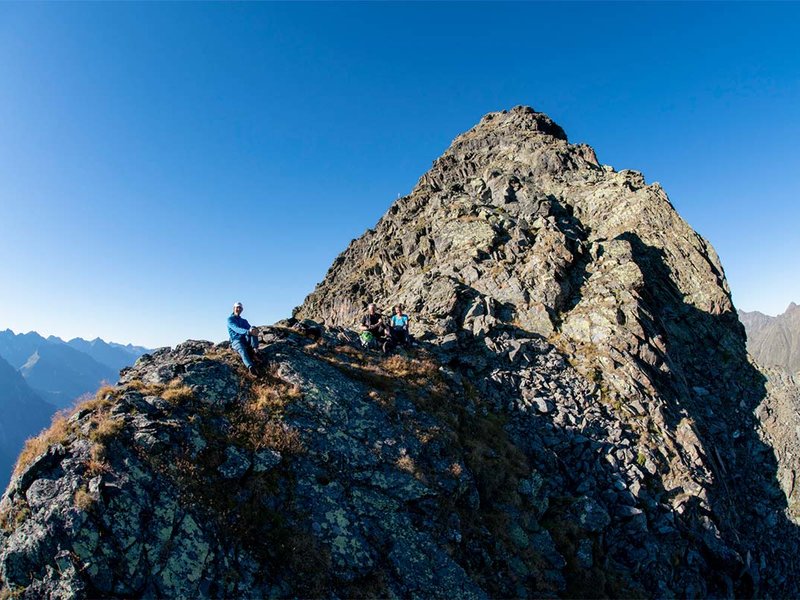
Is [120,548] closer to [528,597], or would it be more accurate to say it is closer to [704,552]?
[528,597]

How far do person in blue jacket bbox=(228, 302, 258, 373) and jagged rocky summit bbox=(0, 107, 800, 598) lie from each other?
3.62 ft

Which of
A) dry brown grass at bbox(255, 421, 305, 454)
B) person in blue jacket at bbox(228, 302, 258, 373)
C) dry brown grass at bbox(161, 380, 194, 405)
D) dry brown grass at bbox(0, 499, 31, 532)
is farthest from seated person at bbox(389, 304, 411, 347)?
dry brown grass at bbox(0, 499, 31, 532)

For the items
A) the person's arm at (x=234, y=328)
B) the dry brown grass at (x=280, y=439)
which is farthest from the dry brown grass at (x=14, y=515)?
the person's arm at (x=234, y=328)

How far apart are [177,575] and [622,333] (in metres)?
29.8

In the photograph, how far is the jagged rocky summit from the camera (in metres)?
11.5

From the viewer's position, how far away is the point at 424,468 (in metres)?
16.6

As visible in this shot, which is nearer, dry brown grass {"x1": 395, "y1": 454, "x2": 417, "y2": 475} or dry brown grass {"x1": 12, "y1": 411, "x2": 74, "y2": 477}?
dry brown grass {"x1": 12, "y1": 411, "x2": 74, "y2": 477}

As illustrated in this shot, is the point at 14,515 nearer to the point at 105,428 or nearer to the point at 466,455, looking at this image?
the point at 105,428

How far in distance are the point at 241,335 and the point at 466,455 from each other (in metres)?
11.9

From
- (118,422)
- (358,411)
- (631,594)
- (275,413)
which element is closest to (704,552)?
(631,594)

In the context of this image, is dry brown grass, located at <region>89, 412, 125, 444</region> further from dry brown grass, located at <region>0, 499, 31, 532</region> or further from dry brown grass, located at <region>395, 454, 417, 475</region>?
dry brown grass, located at <region>395, 454, 417, 475</region>

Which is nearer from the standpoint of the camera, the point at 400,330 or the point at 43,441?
Answer: the point at 43,441

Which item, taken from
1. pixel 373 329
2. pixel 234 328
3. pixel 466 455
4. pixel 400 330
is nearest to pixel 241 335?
pixel 234 328

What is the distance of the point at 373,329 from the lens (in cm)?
2641
